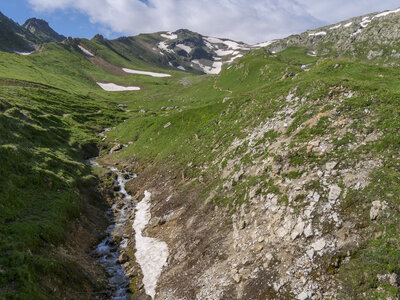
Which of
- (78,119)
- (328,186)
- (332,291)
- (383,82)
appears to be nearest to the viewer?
(332,291)

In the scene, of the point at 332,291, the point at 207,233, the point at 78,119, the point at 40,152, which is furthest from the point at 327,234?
the point at 78,119

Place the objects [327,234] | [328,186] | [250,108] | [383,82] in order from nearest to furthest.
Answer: [327,234]
[328,186]
[383,82]
[250,108]

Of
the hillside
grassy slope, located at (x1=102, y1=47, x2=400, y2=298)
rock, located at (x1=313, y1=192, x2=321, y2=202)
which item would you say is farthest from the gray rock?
rock, located at (x1=313, y1=192, x2=321, y2=202)

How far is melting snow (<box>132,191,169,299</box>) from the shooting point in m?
21.7

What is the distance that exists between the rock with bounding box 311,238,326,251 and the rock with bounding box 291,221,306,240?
1181 mm

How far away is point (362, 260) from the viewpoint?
13156 mm

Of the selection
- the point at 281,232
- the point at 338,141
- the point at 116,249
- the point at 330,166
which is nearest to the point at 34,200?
the point at 116,249

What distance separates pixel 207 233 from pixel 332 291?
37.9ft

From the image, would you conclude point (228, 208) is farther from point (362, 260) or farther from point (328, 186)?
point (362, 260)

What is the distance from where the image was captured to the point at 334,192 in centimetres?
1669

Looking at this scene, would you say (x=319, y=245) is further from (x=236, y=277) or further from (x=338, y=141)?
(x=338, y=141)

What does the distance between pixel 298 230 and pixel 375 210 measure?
15.6 feet

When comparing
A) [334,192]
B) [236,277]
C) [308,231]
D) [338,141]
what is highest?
[338,141]

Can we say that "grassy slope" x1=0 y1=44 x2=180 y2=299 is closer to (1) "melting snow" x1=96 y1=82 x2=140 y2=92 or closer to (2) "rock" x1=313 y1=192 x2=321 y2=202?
(2) "rock" x1=313 y1=192 x2=321 y2=202
